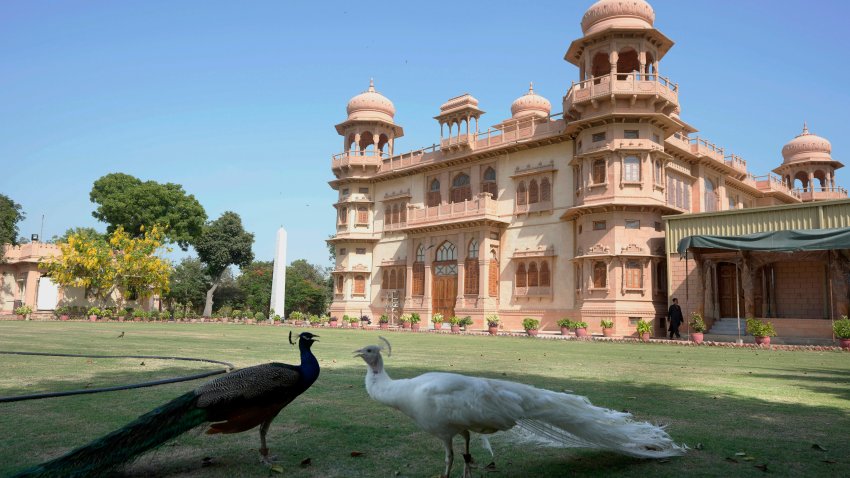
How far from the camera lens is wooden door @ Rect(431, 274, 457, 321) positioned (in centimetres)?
3067

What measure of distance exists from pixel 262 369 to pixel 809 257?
71.2ft

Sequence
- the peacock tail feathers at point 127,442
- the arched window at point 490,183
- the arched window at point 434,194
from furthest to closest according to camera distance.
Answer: the arched window at point 434,194 → the arched window at point 490,183 → the peacock tail feathers at point 127,442

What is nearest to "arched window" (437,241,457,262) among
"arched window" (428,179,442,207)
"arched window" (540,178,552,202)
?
"arched window" (428,179,442,207)

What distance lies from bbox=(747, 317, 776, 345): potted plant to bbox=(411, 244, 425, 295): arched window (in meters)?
17.1

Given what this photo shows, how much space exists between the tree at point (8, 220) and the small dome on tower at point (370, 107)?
24.9 m

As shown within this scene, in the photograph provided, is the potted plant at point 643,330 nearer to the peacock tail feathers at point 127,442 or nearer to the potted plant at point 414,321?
the potted plant at point 414,321

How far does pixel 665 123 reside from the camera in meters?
24.6

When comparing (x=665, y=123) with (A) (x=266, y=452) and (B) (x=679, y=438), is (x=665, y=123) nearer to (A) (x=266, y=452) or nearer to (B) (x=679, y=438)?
(B) (x=679, y=438)

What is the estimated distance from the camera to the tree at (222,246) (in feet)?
153

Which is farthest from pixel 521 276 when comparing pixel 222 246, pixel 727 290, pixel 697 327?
pixel 222 246

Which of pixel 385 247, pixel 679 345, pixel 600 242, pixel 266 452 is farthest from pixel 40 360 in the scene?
pixel 385 247

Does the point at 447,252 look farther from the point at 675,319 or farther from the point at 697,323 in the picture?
the point at 697,323

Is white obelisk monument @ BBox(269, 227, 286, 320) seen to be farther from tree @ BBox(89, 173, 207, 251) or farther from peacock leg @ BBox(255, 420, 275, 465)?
peacock leg @ BBox(255, 420, 275, 465)

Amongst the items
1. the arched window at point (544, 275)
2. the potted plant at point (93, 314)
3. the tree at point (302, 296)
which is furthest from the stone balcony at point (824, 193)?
the potted plant at point (93, 314)
